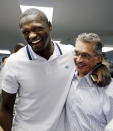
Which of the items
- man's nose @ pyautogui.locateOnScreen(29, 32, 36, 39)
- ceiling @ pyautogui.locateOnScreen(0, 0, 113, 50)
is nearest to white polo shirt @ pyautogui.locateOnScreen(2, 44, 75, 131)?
man's nose @ pyautogui.locateOnScreen(29, 32, 36, 39)

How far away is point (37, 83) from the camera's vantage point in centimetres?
157

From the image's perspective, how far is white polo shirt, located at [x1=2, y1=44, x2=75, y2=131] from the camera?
156 cm

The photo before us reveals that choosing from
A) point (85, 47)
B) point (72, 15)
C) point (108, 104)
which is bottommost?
point (72, 15)

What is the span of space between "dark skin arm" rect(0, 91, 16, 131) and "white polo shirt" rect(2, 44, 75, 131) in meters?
0.07

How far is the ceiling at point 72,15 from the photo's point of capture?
198 inches

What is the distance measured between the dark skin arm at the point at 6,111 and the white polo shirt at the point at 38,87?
0.21 feet

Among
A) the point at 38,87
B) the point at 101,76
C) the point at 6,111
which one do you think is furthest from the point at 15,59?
the point at 101,76

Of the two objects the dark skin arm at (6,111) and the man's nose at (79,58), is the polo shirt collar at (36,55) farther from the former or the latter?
the dark skin arm at (6,111)

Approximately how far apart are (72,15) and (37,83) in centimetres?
474

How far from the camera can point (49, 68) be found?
5.28 feet

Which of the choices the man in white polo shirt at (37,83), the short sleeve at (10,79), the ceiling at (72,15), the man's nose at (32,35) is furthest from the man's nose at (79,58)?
the ceiling at (72,15)

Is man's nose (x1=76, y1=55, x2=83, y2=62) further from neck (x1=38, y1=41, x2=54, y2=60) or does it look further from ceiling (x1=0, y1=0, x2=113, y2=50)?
ceiling (x1=0, y1=0, x2=113, y2=50)

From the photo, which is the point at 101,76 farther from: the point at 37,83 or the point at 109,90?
the point at 37,83

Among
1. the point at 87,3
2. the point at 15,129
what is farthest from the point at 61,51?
the point at 87,3
